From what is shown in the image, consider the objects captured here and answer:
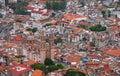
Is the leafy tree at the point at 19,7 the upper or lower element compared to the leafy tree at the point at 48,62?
lower

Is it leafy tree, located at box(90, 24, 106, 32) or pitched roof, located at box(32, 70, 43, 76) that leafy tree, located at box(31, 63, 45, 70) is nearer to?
pitched roof, located at box(32, 70, 43, 76)

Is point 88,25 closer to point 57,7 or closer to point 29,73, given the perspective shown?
point 57,7

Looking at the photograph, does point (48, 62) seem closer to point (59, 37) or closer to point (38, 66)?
point (38, 66)

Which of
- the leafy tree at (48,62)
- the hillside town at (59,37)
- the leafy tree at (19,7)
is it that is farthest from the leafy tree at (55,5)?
the leafy tree at (48,62)

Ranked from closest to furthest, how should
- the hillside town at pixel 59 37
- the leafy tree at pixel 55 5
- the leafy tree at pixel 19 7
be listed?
1. the hillside town at pixel 59 37
2. the leafy tree at pixel 19 7
3. the leafy tree at pixel 55 5

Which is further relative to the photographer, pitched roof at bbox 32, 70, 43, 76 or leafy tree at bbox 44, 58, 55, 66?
leafy tree at bbox 44, 58, 55, 66

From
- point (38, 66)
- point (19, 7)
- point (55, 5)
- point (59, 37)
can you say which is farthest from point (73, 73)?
point (55, 5)

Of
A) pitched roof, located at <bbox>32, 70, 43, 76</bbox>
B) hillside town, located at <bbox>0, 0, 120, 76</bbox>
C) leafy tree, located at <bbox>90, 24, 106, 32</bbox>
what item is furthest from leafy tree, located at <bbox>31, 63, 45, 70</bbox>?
leafy tree, located at <bbox>90, 24, 106, 32</bbox>

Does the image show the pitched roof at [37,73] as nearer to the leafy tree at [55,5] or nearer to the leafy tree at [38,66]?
the leafy tree at [38,66]
